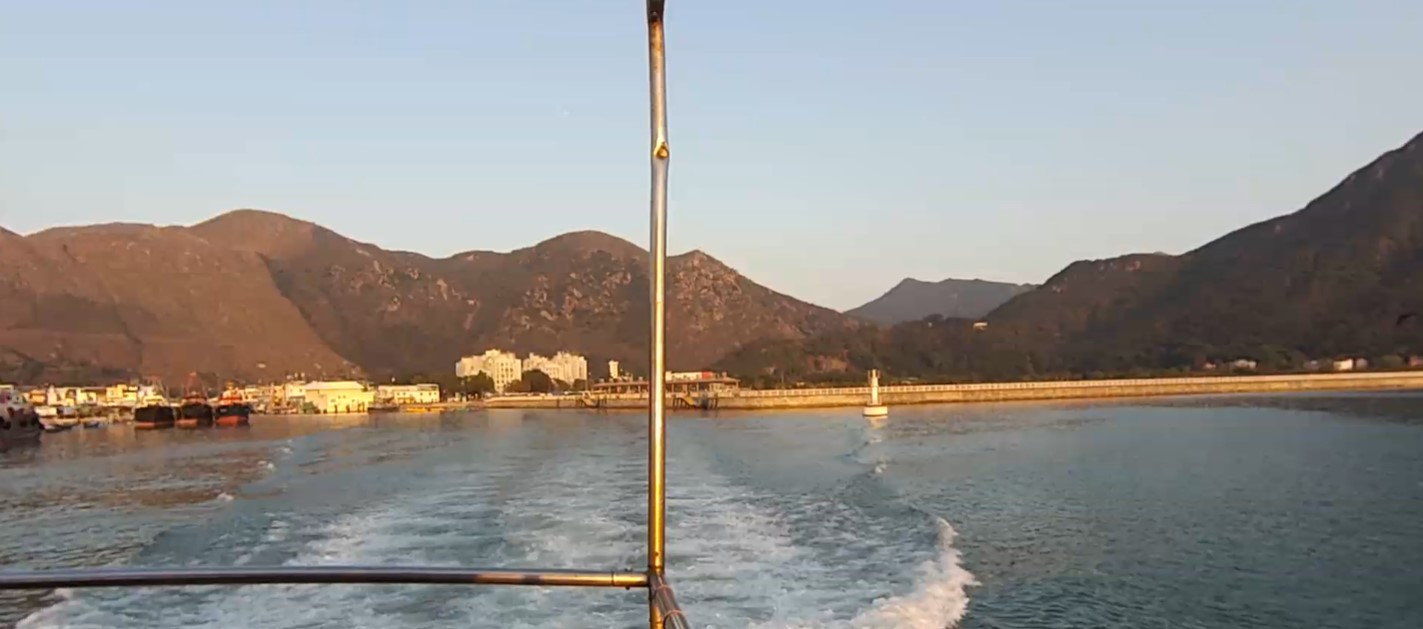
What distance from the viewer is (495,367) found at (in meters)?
133

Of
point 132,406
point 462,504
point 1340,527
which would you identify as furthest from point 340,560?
point 132,406

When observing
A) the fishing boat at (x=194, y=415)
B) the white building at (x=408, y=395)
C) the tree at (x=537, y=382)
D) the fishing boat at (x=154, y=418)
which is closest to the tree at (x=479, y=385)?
the tree at (x=537, y=382)

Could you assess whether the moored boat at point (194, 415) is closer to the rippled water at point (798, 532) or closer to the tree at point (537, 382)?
the rippled water at point (798, 532)

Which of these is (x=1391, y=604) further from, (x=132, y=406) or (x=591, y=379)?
(x=591, y=379)

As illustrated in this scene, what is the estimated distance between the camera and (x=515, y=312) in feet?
514

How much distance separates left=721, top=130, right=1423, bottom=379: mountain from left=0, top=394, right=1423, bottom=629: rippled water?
2943 inches

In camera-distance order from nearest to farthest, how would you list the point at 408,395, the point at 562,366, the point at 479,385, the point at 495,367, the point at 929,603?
the point at 929,603, the point at 408,395, the point at 479,385, the point at 495,367, the point at 562,366

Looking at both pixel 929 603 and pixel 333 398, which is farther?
pixel 333 398

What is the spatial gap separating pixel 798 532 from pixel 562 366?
122610 millimetres

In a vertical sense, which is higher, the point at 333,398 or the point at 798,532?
the point at 333,398

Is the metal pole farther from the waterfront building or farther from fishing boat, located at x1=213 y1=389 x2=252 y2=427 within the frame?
the waterfront building

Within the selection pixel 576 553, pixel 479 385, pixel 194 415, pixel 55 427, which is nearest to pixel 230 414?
pixel 194 415

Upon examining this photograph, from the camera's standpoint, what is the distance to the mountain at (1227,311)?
9581cm

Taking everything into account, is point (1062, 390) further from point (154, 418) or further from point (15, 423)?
point (15, 423)
